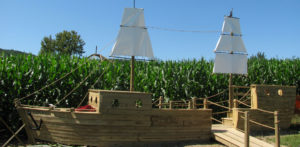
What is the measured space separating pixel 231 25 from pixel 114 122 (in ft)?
26.9

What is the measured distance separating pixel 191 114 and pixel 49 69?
6718mm

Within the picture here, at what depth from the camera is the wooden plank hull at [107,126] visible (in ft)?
25.8

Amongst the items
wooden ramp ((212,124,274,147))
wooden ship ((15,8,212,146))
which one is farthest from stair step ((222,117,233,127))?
wooden ship ((15,8,212,146))

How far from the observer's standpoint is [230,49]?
502 inches

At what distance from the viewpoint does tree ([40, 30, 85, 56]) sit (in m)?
45.8

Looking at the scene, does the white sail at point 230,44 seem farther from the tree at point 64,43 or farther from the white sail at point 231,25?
the tree at point 64,43

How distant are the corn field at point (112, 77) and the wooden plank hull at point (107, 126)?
40.5 inches

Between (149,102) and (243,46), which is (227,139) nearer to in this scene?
(149,102)

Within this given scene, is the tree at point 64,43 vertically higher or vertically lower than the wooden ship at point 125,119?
higher

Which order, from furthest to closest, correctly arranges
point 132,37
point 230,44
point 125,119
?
point 230,44 < point 132,37 < point 125,119

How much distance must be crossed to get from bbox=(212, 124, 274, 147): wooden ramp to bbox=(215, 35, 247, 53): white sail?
14.6 feet

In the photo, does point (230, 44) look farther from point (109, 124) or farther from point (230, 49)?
point (109, 124)

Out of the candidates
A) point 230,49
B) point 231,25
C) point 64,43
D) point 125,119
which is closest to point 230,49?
point 230,49

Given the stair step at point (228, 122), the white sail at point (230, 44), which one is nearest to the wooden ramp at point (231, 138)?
the stair step at point (228, 122)
